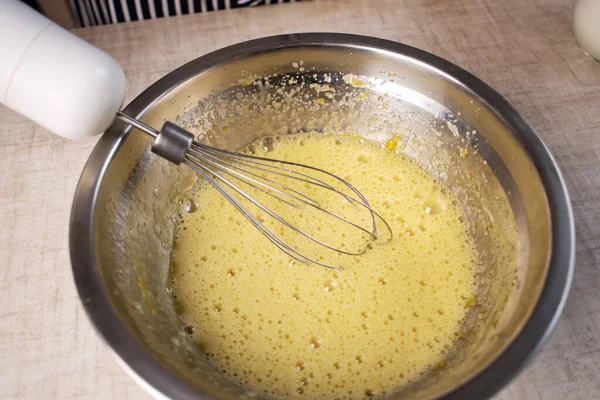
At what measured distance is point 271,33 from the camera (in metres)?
0.99

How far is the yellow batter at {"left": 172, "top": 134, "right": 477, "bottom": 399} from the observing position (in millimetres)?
672

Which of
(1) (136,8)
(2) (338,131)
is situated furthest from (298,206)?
(1) (136,8)

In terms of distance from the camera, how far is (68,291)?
0.73 metres

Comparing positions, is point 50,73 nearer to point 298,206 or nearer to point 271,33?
point 298,206

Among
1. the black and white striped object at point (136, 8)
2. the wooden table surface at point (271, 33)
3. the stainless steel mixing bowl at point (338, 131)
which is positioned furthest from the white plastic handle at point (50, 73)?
the black and white striped object at point (136, 8)

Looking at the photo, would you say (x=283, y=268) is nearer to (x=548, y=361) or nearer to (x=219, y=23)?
(x=548, y=361)

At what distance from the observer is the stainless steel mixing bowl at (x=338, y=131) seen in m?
0.56

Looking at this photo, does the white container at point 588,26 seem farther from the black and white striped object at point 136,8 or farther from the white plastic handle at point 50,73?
the white plastic handle at point 50,73

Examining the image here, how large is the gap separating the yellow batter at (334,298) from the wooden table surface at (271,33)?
12 centimetres

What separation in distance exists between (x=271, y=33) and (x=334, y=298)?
20.3 inches

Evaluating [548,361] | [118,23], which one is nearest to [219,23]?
[118,23]

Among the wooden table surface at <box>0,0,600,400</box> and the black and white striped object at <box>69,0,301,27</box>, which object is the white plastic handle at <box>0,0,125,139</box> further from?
the black and white striped object at <box>69,0,301,27</box>

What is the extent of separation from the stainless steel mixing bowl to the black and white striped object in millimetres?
324

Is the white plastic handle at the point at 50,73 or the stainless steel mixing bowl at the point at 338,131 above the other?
the white plastic handle at the point at 50,73
